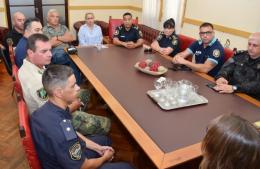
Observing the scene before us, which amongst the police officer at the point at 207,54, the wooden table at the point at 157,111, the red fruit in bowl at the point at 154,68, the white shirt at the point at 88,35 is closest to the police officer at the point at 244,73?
the wooden table at the point at 157,111

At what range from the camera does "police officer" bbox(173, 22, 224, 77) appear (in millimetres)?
2557

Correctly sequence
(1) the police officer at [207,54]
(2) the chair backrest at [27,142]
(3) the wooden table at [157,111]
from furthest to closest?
(1) the police officer at [207,54] < (3) the wooden table at [157,111] < (2) the chair backrest at [27,142]

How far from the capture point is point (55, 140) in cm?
126

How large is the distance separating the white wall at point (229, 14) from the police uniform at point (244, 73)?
102 cm

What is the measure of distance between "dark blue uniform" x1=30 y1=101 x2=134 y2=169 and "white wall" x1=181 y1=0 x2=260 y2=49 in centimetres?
278

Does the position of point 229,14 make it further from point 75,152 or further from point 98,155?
point 75,152

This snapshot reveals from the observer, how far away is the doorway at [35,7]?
513 centimetres

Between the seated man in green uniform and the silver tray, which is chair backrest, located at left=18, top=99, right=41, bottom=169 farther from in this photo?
the silver tray

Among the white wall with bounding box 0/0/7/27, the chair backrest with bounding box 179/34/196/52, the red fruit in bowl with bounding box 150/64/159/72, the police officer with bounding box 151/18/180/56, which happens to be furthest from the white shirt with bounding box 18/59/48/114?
the white wall with bounding box 0/0/7/27

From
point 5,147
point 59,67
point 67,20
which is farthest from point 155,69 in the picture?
point 67,20

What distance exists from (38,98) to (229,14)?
2.88m

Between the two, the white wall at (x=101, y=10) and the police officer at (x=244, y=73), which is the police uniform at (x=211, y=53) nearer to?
the police officer at (x=244, y=73)

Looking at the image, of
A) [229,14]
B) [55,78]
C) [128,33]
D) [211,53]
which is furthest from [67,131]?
[229,14]

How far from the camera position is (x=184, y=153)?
51.4 inches
